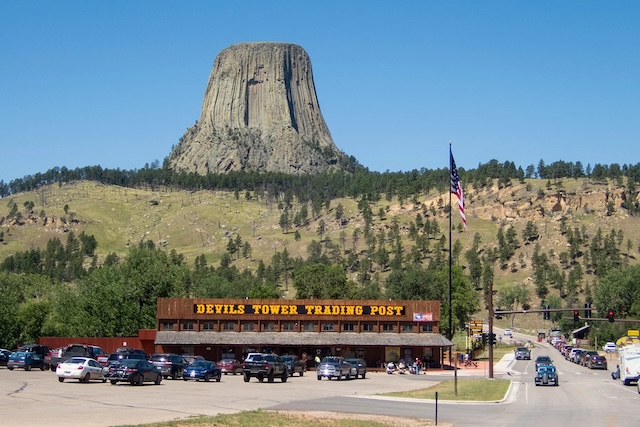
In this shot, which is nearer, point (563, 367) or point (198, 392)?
point (198, 392)

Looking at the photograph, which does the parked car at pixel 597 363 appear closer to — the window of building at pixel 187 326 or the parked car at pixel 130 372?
the window of building at pixel 187 326

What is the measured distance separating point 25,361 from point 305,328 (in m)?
32.7

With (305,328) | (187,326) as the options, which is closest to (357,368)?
(305,328)

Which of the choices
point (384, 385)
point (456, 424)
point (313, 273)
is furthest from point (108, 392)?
point (313, 273)

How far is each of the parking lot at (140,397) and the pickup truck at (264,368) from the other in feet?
2.37

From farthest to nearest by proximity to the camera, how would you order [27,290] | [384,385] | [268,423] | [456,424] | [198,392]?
[27,290], [384,385], [198,392], [456,424], [268,423]

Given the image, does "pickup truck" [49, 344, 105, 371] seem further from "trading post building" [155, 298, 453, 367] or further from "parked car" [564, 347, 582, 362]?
"parked car" [564, 347, 582, 362]

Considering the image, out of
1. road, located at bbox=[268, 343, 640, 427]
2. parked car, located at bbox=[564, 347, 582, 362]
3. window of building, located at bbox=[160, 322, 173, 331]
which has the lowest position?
parked car, located at bbox=[564, 347, 582, 362]

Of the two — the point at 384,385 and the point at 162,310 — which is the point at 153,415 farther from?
the point at 162,310

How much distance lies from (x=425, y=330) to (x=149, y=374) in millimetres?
45346

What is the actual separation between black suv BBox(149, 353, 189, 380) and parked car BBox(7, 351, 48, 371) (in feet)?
30.9

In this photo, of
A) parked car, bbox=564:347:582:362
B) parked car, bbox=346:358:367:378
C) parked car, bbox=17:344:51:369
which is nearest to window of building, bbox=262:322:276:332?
parked car, bbox=346:358:367:378

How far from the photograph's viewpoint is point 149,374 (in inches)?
2055

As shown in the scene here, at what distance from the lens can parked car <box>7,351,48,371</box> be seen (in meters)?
64.9
